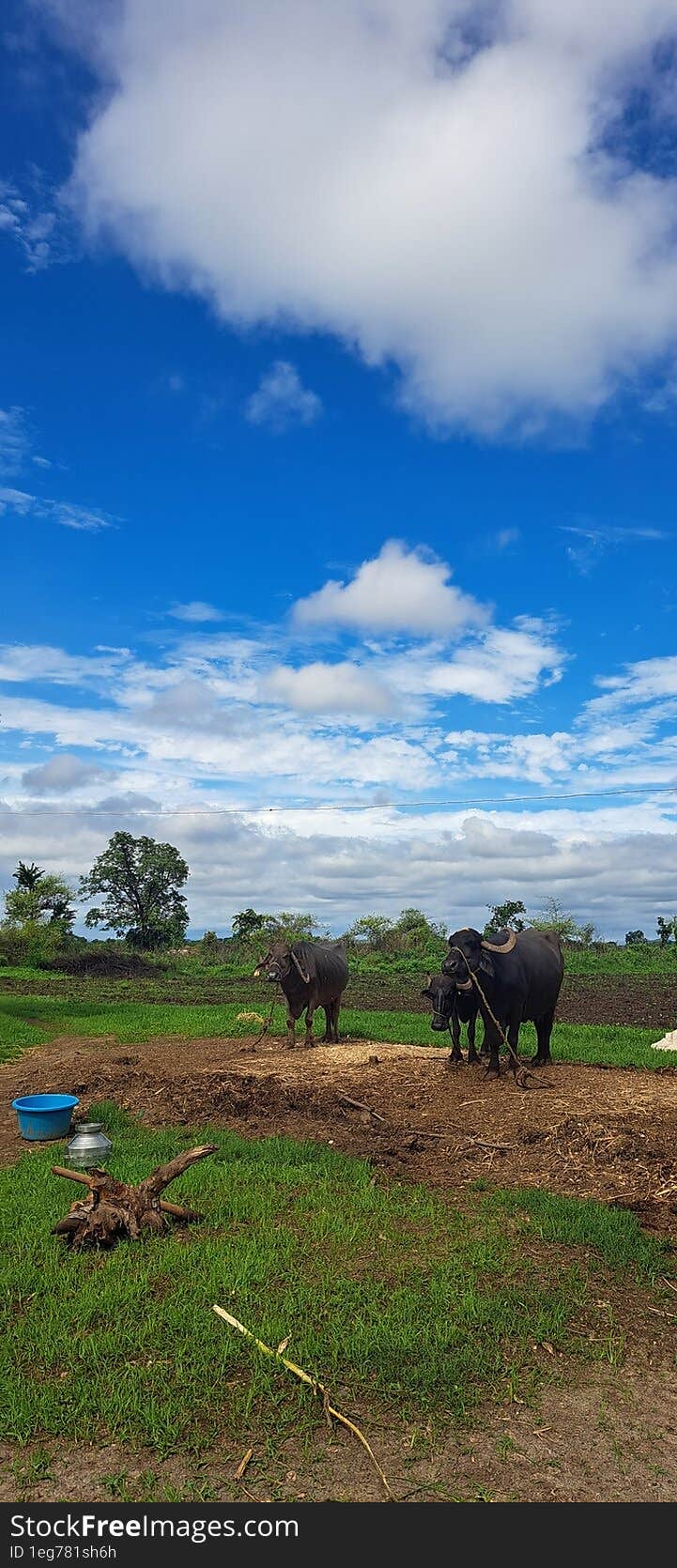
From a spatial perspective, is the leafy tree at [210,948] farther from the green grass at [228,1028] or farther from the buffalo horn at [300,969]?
the buffalo horn at [300,969]

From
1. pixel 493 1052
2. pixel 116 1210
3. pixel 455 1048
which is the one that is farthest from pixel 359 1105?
pixel 116 1210

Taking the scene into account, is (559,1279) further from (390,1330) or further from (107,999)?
(107,999)

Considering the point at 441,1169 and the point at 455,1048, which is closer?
the point at 441,1169

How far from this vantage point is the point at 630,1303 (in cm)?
537

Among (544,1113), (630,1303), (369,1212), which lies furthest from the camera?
(544,1113)

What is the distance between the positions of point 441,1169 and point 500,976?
3994 mm

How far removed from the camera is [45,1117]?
9.02 metres

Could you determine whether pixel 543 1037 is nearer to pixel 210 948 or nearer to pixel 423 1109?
pixel 423 1109

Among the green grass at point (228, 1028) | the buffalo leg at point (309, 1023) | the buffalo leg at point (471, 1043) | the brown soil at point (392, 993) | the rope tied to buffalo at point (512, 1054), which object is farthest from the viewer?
the brown soil at point (392, 993)

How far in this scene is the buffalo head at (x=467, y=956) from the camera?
11250 mm

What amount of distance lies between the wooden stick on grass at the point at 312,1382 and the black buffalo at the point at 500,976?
671 centimetres

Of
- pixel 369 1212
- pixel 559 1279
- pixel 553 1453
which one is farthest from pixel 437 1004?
pixel 553 1453

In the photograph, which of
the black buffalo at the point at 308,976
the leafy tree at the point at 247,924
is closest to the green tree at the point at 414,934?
the leafy tree at the point at 247,924

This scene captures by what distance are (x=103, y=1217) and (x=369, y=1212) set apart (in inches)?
75.4
